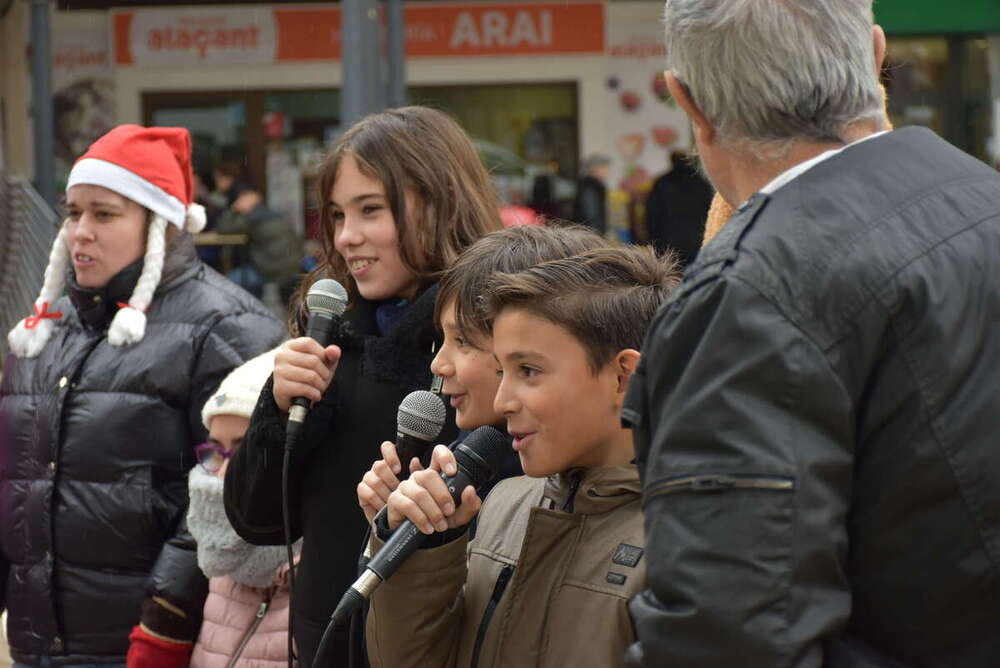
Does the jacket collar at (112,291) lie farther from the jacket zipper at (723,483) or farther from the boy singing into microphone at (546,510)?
the jacket zipper at (723,483)

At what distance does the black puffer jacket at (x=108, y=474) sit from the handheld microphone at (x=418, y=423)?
133 centimetres

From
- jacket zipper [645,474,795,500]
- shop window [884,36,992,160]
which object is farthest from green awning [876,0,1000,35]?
jacket zipper [645,474,795,500]

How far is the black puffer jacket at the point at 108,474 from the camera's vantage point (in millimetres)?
3865

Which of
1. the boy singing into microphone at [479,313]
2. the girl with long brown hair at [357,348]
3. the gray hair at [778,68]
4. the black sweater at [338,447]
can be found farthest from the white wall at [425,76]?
the gray hair at [778,68]

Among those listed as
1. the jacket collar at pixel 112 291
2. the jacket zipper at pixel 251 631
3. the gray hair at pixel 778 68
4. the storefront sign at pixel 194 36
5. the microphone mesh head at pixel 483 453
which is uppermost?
the storefront sign at pixel 194 36

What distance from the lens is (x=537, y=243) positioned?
275 cm

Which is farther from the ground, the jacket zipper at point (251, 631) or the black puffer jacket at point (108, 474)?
the black puffer jacket at point (108, 474)

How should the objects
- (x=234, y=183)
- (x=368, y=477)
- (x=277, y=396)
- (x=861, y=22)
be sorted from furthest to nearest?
(x=234, y=183) < (x=277, y=396) < (x=368, y=477) < (x=861, y=22)

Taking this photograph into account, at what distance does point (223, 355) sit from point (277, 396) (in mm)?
999

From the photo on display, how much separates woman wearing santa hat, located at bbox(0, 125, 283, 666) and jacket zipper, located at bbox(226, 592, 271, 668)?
0.24 m

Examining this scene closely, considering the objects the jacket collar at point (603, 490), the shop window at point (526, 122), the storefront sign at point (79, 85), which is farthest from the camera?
the shop window at point (526, 122)

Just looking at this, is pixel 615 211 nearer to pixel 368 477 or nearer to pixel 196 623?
pixel 196 623

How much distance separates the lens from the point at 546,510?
7.89ft

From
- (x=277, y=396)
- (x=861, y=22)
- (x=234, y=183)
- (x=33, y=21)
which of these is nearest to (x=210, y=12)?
(x=234, y=183)
